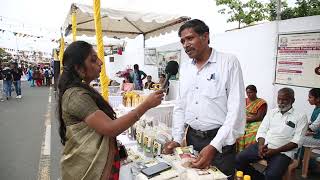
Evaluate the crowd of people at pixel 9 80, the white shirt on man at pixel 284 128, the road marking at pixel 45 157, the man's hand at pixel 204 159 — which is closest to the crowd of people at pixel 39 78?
the crowd of people at pixel 9 80

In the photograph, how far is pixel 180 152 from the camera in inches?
77.9

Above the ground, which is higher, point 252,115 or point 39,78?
point 39,78

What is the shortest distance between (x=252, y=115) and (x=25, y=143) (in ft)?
16.4

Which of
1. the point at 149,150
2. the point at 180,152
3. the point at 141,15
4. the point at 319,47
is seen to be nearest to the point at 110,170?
the point at 180,152

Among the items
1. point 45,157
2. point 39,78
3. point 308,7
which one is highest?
point 308,7

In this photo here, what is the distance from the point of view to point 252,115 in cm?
512

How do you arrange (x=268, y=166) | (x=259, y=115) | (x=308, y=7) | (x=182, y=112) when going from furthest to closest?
(x=308, y=7) → (x=259, y=115) → (x=268, y=166) → (x=182, y=112)

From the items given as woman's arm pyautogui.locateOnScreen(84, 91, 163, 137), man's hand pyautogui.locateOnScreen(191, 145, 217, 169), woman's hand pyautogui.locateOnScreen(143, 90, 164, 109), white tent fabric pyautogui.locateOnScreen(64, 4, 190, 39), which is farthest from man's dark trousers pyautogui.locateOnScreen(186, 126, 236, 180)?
white tent fabric pyautogui.locateOnScreen(64, 4, 190, 39)

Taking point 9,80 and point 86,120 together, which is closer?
point 86,120

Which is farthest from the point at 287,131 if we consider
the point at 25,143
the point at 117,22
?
the point at 117,22

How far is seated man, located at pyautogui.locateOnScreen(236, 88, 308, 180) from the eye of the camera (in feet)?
11.8

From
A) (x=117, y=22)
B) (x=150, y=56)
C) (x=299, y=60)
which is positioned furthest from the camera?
(x=150, y=56)

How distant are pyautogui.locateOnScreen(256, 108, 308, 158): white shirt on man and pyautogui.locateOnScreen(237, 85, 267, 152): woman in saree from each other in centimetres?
75

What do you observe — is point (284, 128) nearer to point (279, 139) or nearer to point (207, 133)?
point (279, 139)
